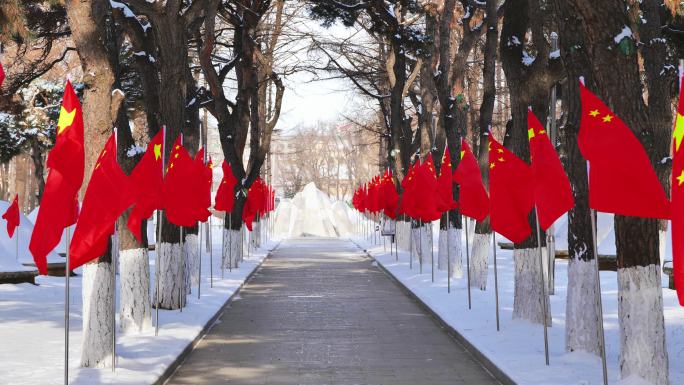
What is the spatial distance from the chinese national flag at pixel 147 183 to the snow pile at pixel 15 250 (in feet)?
36.1

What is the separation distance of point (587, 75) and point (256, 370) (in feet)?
16.8

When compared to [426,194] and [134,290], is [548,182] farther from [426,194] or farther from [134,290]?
[426,194]

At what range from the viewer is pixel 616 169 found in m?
9.11

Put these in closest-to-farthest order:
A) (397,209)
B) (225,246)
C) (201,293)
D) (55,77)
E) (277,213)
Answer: (201,293), (225,246), (397,209), (55,77), (277,213)

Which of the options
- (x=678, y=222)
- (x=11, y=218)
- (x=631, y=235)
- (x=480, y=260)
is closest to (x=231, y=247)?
(x=11, y=218)

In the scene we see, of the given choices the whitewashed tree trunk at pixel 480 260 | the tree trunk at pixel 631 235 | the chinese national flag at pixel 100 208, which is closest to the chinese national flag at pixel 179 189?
Answer: the chinese national flag at pixel 100 208

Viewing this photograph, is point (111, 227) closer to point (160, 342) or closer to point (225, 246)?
point (160, 342)

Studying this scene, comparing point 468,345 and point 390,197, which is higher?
point 390,197

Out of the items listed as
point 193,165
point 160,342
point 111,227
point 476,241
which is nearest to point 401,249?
point 476,241

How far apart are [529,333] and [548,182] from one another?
3.98 meters

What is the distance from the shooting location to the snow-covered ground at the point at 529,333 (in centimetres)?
1124

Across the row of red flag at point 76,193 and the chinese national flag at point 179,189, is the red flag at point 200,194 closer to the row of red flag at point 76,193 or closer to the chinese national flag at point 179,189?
the chinese national flag at point 179,189

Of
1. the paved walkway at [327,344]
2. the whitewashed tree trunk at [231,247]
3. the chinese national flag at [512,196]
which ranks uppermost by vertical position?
the chinese national flag at [512,196]

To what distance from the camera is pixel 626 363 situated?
9.95 meters
